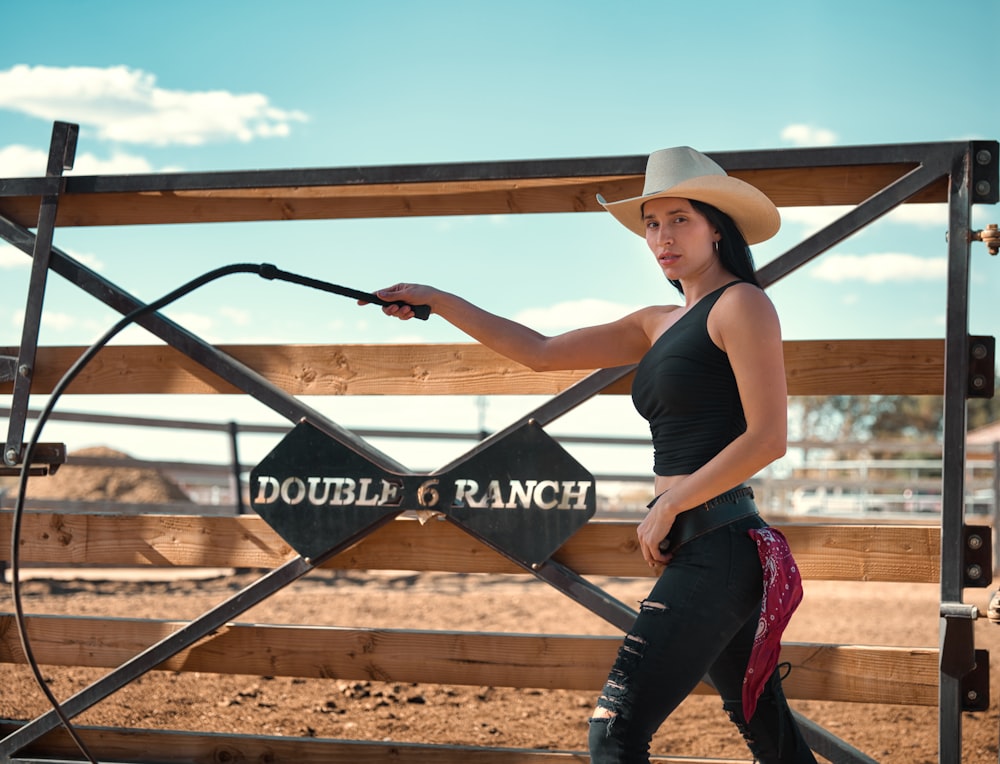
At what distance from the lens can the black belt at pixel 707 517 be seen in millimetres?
2242

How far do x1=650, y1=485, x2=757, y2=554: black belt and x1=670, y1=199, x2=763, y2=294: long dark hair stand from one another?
547mm

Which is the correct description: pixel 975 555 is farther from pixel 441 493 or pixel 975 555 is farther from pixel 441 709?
pixel 441 709

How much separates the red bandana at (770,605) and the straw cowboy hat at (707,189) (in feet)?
2.69

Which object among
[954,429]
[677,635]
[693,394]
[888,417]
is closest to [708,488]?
[693,394]

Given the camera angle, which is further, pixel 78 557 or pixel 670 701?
pixel 78 557

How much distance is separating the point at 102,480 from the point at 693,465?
49.2 feet

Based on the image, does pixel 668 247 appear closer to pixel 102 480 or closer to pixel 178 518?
pixel 178 518

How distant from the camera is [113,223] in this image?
396cm

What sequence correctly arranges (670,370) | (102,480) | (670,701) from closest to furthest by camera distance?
1. (670,701)
2. (670,370)
3. (102,480)

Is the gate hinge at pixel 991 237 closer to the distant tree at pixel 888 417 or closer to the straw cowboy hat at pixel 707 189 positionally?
the straw cowboy hat at pixel 707 189

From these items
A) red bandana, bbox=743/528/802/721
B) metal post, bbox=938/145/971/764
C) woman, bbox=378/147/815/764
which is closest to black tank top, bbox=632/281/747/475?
woman, bbox=378/147/815/764

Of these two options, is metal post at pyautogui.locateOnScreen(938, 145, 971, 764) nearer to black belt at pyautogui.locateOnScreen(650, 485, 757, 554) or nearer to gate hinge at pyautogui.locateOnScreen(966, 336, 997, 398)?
gate hinge at pyautogui.locateOnScreen(966, 336, 997, 398)

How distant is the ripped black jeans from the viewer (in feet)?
6.98

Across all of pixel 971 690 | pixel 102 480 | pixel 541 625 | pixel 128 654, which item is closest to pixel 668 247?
pixel 971 690
